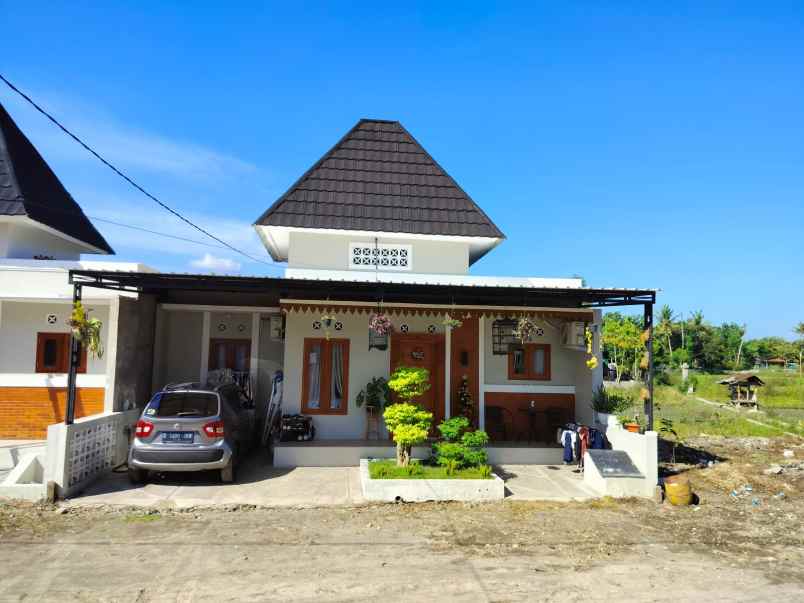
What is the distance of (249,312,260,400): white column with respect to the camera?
11.9 metres

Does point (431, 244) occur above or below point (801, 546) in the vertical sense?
above

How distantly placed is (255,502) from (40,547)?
2619 millimetres

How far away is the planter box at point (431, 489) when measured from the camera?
769cm

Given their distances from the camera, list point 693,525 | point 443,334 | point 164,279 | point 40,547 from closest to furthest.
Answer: point 40,547
point 693,525
point 164,279
point 443,334

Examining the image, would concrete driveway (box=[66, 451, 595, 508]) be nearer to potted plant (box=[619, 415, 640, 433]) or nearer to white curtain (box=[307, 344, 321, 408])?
potted plant (box=[619, 415, 640, 433])

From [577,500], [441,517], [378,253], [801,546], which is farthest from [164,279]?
[801,546]

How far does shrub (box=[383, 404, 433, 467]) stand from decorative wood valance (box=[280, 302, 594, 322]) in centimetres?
220

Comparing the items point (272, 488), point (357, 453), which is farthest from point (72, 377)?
point (357, 453)

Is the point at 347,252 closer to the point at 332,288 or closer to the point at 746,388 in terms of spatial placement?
the point at 332,288

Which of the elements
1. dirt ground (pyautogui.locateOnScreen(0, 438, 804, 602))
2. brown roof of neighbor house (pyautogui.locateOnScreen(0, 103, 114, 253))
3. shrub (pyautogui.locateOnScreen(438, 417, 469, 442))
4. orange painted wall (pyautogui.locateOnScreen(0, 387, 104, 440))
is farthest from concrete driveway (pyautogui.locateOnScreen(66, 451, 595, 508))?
brown roof of neighbor house (pyautogui.locateOnScreen(0, 103, 114, 253))

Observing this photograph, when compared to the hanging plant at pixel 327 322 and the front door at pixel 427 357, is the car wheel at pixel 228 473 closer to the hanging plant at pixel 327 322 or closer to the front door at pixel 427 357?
the hanging plant at pixel 327 322

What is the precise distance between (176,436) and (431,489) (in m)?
4.09

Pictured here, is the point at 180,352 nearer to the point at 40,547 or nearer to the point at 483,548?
the point at 40,547

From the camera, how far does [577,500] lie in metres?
7.89
